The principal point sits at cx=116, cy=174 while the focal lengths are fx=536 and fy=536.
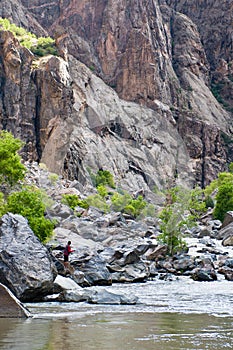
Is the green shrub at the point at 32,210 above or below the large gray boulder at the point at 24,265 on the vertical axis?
below

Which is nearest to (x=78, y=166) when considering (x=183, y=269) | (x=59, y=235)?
(x=59, y=235)

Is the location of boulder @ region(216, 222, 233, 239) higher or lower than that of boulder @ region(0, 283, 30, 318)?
lower

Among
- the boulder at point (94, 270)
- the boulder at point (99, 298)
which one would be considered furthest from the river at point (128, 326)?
the boulder at point (94, 270)

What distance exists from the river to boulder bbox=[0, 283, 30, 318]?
399 mm

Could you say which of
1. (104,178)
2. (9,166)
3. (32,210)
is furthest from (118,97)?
(32,210)

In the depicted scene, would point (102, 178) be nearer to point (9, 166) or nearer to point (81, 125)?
point (81, 125)

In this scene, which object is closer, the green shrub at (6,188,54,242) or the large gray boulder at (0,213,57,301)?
the large gray boulder at (0,213,57,301)

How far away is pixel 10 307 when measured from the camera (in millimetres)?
15383

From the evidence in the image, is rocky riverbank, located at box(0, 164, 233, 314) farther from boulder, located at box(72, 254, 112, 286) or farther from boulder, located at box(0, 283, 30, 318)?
boulder, located at box(0, 283, 30, 318)

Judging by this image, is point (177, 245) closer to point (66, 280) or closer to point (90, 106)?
point (66, 280)

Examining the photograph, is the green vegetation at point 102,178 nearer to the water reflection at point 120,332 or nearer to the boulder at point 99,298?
the boulder at point 99,298

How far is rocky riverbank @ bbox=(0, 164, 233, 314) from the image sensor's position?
19938 millimetres

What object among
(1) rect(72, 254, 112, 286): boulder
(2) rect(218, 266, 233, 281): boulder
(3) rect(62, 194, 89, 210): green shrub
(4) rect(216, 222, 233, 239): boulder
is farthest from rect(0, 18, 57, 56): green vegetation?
(1) rect(72, 254, 112, 286): boulder

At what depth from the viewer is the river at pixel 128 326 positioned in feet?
37.2
